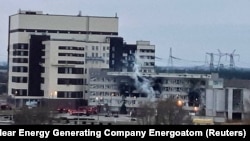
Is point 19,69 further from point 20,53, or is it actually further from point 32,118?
point 32,118

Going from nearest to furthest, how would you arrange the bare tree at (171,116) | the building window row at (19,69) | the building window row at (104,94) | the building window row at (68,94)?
1. the bare tree at (171,116)
2. the building window row at (104,94)
3. the building window row at (68,94)
4. the building window row at (19,69)

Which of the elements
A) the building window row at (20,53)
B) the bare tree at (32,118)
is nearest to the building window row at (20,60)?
the building window row at (20,53)

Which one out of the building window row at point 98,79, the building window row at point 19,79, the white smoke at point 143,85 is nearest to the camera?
the white smoke at point 143,85

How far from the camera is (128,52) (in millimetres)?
30781

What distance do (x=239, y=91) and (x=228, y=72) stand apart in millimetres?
16776

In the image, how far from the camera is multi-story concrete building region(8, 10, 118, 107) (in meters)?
26.6

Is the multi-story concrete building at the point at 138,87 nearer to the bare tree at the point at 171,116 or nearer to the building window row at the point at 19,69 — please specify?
the building window row at the point at 19,69

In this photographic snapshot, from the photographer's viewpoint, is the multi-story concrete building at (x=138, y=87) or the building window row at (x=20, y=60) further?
the building window row at (x=20, y=60)

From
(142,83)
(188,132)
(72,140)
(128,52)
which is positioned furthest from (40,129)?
(128,52)

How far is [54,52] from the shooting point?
26750 millimetres

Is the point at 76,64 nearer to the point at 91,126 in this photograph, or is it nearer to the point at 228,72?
the point at 228,72

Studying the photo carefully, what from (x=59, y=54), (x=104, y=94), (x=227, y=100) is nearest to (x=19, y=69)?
(x=59, y=54)

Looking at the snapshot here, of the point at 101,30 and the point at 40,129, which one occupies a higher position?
the point at 101,30

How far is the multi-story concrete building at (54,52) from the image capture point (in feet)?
87.2
